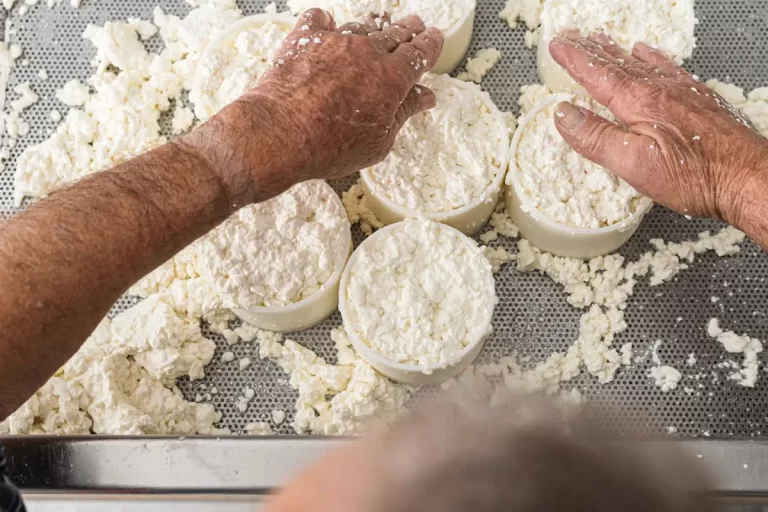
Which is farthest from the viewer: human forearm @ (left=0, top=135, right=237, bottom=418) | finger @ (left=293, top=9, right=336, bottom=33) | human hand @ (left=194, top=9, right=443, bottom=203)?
finger @ (left=293, top=9, right=336, bottom=33)

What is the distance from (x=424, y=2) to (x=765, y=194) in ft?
2.04

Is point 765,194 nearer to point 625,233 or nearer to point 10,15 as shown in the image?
point 625,233

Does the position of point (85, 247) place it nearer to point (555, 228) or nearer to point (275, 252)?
point (275, 252)

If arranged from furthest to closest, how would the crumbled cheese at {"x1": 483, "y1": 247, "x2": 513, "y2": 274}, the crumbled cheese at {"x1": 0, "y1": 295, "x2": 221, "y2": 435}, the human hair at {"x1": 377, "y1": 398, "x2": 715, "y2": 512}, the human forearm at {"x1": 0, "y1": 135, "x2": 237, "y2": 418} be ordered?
the crumbled cheese at {"x1": 483, "y1": 247, "x2": 513, "y2": 274} → the crumbled cheese at {"x1": 0, "y1": 295, "x2": 221, "y2": 435} → the human forearm at {"x1": 0, "y1": 135, "x2": 237, "y2": 418} → the human hair at {"x1": 377, "y1": 398, "x2": 715, "y2": 512}

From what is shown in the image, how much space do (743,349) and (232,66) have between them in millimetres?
992

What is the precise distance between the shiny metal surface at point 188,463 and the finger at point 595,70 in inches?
19.9

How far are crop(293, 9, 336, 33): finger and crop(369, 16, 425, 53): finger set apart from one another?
0.07 meters

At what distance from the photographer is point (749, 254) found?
1.18 meters

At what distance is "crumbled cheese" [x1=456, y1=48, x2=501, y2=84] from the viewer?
127cm

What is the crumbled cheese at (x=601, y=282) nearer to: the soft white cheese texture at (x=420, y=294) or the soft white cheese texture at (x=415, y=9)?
the soft white cheese texture at (x=420, y=294)

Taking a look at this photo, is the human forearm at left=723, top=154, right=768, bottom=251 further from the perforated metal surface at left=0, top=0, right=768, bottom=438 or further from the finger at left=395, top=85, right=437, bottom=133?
the finger at left=395, top=85, right=437, bottom=133

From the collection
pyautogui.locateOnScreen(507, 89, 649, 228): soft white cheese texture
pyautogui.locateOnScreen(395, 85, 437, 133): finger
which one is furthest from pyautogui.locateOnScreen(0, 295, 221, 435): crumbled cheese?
pyautogui.locateOnScreen(507, 89, 649, 228): soft white cheese texture

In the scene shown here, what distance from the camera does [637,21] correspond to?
3.77 feet

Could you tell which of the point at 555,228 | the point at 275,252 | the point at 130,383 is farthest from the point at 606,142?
the point at 130,383
